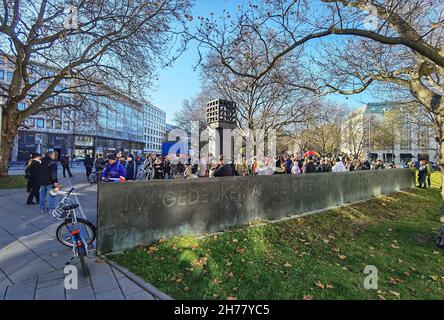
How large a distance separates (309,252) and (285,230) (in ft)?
4.16

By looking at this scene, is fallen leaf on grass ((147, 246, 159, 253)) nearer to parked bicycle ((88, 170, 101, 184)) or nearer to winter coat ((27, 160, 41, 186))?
winter coat ((27, 160, 41, 186))

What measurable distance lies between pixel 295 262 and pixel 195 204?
2.49 m

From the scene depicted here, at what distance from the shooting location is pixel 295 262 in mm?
4984

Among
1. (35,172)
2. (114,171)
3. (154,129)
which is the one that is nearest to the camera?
(114,171)

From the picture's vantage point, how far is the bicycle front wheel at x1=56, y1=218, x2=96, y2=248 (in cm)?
500

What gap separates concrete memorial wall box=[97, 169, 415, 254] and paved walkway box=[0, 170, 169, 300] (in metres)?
0.76

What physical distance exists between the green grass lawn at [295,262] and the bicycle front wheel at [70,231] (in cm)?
86

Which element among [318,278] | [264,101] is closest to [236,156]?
[264,101]

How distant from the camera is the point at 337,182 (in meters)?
10.6

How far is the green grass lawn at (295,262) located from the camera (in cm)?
388

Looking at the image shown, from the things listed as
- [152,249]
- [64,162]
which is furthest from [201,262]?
[64,162]

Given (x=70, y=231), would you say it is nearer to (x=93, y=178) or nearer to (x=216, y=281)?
(x=216, y=281)

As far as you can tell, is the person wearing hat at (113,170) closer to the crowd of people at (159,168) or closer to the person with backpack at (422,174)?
the crowd of people at (159,168)

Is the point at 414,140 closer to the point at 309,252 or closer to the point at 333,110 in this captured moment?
the point at 333,110
